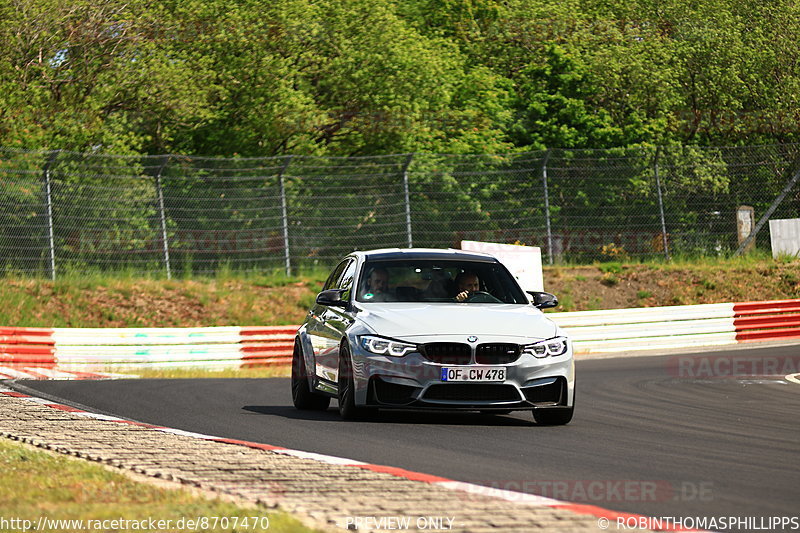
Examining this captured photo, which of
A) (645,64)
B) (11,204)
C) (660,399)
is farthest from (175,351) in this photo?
(645,64)

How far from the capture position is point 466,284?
1216 cm

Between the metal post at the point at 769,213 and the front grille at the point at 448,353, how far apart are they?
870 inches

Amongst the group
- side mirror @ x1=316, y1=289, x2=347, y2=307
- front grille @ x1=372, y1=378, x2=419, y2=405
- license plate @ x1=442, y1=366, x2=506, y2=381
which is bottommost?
front grille @ x1=372, y1=378, x2=419, y2=405

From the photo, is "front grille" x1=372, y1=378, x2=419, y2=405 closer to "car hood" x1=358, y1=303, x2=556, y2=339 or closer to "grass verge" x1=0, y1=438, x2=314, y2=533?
"car hood" x1=358, y1=303, x2=556, y2=339

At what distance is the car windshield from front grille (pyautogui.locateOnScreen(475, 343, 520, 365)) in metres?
1.21

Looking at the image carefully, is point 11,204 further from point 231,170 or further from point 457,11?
point 457,11

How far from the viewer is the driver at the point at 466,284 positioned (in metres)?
12.0

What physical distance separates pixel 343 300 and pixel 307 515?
6.40m

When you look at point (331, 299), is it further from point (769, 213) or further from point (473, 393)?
point (769, 213)

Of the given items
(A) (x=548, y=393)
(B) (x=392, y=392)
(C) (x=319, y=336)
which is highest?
(C) (x=319, y=336)

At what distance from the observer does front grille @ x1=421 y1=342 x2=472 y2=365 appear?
10.6 m

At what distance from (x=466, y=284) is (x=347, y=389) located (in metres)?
1.76

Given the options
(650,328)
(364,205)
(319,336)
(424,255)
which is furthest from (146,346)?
(650,328)

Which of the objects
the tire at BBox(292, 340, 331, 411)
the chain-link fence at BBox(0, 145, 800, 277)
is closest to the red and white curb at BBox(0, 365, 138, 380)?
the chain-link fence at BBox(0, 145, 800, 277)
